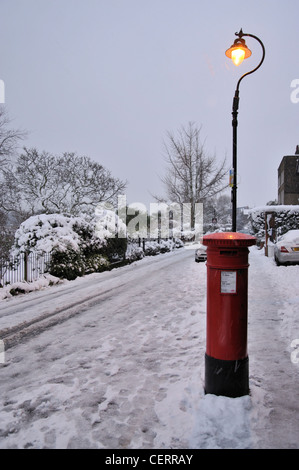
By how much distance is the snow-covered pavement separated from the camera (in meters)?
2.31

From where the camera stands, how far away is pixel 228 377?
8.81 feet

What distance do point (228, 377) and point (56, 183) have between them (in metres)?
22.1

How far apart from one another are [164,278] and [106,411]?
7.51 meters

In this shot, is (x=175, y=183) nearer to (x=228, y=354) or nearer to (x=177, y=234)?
(x=177, y=234)

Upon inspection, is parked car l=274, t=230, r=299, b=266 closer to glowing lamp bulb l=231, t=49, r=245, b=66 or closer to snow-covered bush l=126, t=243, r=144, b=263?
glowing lamp bulb l=231, t=49, r=245, b=66

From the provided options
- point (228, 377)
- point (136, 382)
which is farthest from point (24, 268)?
point (228, 377)

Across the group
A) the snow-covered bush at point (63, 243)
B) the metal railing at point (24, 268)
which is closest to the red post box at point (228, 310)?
the metal railing at point (24, 268)

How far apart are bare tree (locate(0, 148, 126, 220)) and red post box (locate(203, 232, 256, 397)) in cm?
2021

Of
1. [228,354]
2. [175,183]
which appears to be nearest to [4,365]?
[228,354]

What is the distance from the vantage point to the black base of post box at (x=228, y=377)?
268cm

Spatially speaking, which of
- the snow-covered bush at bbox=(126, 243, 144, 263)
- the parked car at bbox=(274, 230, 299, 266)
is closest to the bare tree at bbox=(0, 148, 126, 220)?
the snow-covered bush at bbox=(126, 243, 144, 263)

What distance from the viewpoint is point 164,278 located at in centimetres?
1009

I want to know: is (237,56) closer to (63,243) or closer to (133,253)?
(63,243)

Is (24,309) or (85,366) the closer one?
(85,366)
